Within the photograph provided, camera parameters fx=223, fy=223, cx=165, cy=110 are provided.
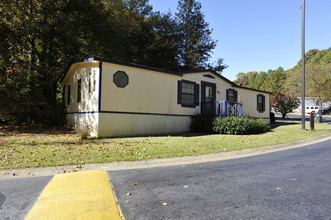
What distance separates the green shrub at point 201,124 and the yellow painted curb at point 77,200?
9.60 m

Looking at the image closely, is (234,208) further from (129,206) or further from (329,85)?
(329,85)

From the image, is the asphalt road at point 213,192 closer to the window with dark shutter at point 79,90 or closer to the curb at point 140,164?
the curb at point 140,164

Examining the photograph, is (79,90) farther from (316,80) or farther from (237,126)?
(316,80)

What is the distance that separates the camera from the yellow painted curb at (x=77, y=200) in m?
2.81

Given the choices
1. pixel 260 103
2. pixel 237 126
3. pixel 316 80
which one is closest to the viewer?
pixel 237 126

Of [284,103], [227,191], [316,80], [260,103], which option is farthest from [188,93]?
Answer: [316,80]

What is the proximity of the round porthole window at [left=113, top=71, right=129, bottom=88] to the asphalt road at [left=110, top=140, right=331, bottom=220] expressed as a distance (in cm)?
699

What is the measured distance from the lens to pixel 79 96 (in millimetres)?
13656

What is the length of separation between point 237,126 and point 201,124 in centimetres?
228

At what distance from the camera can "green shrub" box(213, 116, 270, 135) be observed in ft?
40.1

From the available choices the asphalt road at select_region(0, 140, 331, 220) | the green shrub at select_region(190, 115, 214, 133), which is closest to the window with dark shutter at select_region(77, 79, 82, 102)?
the green shrub at select_region(190, 115, 214, 133)

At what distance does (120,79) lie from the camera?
11.5 metres

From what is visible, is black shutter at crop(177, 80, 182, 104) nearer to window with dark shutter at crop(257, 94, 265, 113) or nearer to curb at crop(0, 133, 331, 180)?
curb at crop(0, 133, 331, 180)

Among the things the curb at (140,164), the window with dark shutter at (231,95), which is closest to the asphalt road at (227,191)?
the curb at (140,164)
